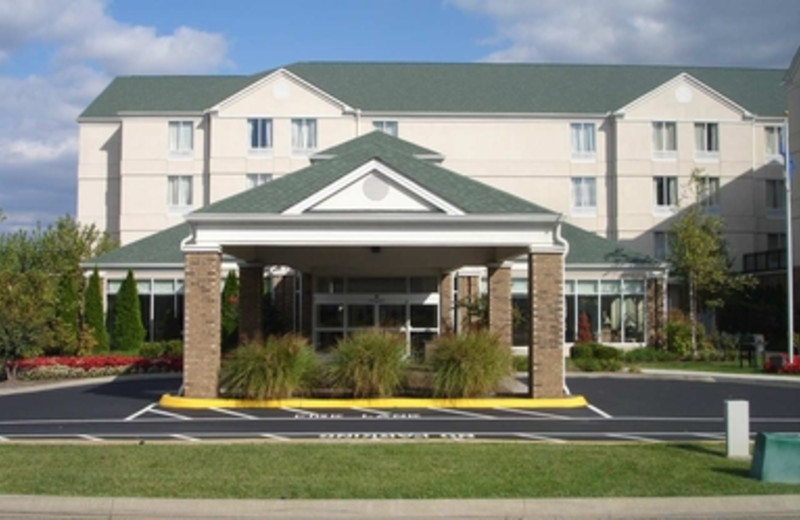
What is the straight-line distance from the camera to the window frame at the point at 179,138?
1976 inches

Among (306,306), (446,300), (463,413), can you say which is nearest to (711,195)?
(446,300)

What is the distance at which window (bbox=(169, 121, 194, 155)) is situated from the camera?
5028 cm

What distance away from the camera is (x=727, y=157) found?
48906 millimetres

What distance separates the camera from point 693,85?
48.4 m

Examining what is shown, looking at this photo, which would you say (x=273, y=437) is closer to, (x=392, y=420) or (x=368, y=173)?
(x=392, y=420)

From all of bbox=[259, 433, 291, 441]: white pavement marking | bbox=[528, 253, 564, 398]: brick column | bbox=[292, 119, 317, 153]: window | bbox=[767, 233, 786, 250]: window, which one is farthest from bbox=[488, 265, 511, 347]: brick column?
bbox=[767, 233, 786, 250]: window

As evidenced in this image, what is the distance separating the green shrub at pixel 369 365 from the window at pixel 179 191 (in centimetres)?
3170

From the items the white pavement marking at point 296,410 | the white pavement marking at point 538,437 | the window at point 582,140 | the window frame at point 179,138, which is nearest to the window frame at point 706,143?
the window at point 582,140

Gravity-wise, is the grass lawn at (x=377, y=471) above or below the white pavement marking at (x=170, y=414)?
below

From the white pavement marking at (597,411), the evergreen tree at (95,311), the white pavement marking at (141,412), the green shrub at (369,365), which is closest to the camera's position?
the white pavement marking at (141,412)

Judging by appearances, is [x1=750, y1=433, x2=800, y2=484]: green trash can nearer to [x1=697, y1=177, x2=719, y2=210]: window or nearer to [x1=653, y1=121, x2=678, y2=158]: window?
[x1=697, y1=177, x2=719, y2=210]: window

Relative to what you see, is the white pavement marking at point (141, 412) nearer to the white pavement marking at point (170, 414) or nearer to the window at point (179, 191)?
the white pavement marking at point (170, 414)

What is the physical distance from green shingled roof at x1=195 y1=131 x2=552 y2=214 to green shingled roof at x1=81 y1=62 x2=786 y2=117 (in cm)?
2719

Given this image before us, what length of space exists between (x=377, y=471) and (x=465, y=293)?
857 inches
